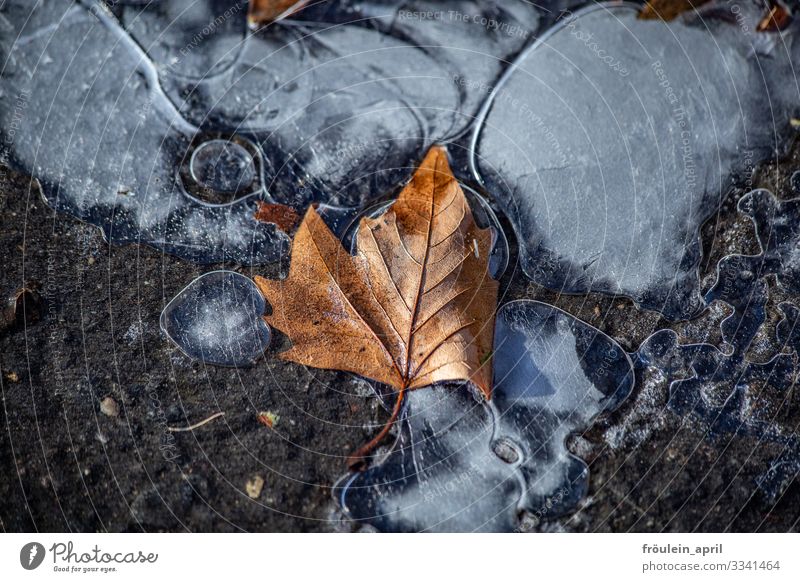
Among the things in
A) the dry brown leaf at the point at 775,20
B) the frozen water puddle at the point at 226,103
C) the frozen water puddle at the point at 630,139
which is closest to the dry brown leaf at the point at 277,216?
the frozen water puddle at the point at 226,103

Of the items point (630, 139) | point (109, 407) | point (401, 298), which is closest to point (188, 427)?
point (109, 407)

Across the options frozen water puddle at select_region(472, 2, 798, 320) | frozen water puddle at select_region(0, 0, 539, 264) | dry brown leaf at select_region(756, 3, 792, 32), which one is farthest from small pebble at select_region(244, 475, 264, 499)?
dry brown leaf at select_region(756, 3, 792, 32)

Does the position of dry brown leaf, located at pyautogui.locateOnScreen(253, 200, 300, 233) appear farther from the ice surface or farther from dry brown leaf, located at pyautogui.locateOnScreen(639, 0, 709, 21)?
dry brown leaf, located at pyautogui.locateOnScreen(639, 0, 709, 21)

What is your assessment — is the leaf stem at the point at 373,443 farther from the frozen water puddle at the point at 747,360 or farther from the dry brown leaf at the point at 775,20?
the dry brown leaf at the point at 775,20
